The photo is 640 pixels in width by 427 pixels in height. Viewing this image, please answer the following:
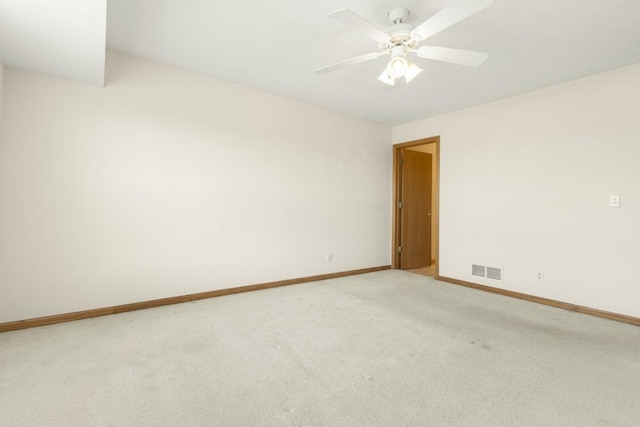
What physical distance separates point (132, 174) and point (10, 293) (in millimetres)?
1312

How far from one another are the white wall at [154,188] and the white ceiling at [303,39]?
0.30 meters

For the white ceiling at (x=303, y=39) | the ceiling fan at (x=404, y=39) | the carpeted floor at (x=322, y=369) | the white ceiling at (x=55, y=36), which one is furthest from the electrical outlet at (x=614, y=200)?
the white ceiling at (x=55, y=36)

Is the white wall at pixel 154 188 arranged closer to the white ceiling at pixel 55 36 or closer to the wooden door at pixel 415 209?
the white ceiling at pixel 55 36

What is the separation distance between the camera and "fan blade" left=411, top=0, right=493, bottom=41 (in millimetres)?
1504

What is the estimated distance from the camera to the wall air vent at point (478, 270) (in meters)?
3.86

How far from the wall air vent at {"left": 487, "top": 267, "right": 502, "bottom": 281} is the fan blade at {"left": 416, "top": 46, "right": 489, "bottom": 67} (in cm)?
267

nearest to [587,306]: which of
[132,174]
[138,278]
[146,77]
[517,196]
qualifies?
A: [517,196]

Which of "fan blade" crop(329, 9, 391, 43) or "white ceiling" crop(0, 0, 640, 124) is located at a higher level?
"white ceiling" crop(0, 0, 640, 124)

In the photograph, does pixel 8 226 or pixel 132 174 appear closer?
pixel 8 226

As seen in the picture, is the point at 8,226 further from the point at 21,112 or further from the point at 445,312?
the point at 445,312

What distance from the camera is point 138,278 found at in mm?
2869

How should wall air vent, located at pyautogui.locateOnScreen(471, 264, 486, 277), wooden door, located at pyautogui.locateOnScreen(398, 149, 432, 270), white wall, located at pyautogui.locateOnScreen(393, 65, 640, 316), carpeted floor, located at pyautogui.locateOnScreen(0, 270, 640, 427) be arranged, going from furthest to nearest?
wooden door, located at pyautogui.locateOnScreen(398, 149, 432, 270) → wall air vent, located at pyautogui.locateOnScreen(471, 264, 486, 277) → white wall, located at pyautogui.locateOnScreen(393, 65, 640, 316) → carpeted floor, located at pyautogui.locateOnScreen(0, 270, 640, 427)

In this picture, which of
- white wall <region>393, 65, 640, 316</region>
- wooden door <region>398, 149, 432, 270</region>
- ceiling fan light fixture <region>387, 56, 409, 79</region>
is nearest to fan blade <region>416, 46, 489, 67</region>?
ceiling fan light fixture <region>387, 56, 409, 79</region>

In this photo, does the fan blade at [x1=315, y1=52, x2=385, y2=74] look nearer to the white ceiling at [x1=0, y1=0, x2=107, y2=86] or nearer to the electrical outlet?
the white ceiling at [x1=0, y1=0, x2=107, y2=86]
